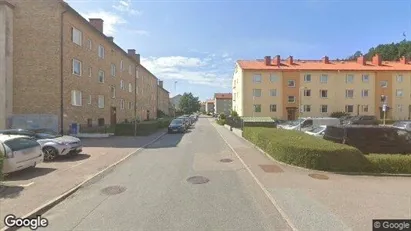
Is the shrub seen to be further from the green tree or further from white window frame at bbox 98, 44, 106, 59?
the green tree

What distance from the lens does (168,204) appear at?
285 inches

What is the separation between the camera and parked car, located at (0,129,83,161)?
13.6 meters

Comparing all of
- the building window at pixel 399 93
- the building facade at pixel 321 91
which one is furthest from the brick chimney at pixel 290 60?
the building window at pixel 399 93

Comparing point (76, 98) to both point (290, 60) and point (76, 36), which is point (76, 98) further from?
point (290, 60)

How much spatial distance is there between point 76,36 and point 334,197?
25.0 m

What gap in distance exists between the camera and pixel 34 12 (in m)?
23.8

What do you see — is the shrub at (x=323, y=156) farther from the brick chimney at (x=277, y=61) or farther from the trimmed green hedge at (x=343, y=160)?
the brick chimney at (x=277, y=61)

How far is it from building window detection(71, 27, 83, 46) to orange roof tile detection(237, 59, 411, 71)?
103 ft

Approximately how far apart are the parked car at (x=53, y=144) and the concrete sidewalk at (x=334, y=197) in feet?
26.8

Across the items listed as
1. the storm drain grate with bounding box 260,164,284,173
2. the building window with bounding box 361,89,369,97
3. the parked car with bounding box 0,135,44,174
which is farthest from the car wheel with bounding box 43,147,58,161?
the building window with bounding box 361,89,369,97

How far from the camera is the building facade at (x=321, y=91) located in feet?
176

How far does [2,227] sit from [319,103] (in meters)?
53.1

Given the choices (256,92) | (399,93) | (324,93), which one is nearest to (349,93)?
(324,93)

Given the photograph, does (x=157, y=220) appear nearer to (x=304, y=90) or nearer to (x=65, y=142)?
(x=65, y=142)
